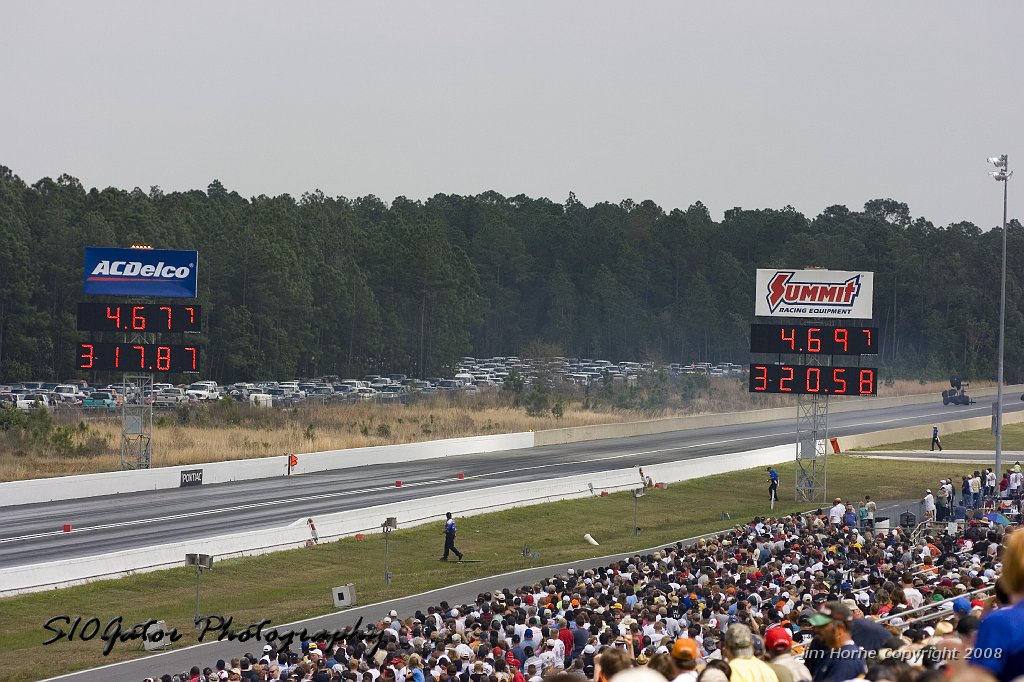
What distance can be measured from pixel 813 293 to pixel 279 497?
20.5m

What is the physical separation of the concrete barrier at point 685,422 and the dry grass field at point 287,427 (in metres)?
3.74

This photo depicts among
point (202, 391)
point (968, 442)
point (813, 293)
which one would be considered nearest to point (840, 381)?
point (813, 293)

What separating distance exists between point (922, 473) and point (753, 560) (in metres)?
33.4

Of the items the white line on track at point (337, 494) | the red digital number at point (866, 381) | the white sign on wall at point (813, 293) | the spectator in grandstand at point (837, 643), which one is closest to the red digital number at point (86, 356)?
the white line on track at point (337, 494)

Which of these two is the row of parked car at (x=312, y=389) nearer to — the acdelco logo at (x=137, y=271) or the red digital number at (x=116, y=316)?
the acdelco logo at (x=137, y=271)

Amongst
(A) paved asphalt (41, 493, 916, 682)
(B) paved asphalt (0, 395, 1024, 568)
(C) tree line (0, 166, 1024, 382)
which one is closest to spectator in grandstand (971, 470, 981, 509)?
(A) paved asphalt (41, 493, 916, 682)

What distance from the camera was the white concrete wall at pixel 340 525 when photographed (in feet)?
92.9

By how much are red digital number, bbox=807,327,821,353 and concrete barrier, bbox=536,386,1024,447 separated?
83.6 ft

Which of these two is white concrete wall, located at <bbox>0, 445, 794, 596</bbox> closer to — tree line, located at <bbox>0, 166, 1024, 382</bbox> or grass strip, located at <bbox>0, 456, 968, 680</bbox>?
grass strip, located at <bbox>0, 456, 968, 680</bbox>

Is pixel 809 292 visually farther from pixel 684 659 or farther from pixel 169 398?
pixel 169 398

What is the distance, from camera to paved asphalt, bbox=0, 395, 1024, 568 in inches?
1373

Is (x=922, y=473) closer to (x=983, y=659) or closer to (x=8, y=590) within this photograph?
(x=8, y=590)

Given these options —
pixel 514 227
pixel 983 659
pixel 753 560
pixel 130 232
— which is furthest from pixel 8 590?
pixel 514 227

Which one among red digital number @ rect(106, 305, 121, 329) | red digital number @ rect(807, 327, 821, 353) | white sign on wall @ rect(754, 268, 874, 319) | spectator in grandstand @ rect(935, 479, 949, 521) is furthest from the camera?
white sign on wall @ rect(754, 268, 874, 319)
